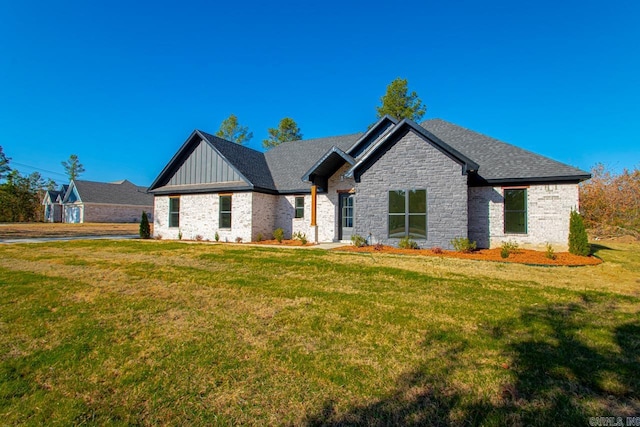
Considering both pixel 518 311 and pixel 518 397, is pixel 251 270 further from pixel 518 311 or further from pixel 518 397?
pixel 518 397

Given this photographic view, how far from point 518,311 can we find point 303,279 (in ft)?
13.2

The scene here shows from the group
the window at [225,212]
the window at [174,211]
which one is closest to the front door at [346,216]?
the window at [225,212]

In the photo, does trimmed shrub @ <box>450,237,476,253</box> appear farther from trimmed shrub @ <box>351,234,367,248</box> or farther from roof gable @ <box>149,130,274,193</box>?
roof gable @ <box>149,130,274,193</box>

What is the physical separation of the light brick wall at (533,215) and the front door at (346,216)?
212 inches

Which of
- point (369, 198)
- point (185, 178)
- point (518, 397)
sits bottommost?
point (518, 397)

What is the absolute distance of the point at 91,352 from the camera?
3484 mm

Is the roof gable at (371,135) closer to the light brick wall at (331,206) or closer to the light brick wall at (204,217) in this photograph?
the light brick wall at (331,206)

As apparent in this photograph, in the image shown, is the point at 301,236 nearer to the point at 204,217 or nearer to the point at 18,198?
the point at 204,217

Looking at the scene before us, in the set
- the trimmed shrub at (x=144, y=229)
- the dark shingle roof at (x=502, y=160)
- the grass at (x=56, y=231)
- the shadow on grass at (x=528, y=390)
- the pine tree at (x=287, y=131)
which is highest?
the pine tree at (x=287, y=131)

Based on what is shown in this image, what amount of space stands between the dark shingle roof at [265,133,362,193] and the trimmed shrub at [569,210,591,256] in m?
10.6

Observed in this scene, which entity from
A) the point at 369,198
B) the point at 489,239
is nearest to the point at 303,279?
the point at 369,198

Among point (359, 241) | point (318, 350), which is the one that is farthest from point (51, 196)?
point (318, 350)

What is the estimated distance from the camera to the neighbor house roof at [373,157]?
11625 millimetres

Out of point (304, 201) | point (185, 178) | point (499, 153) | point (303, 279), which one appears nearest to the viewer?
point (303, 279)
